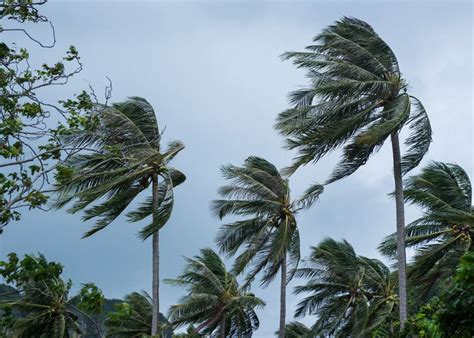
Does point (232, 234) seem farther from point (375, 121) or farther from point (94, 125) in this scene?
point (94, 125)

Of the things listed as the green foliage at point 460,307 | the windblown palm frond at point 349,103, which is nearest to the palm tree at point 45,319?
the windblown palm frond at point 349,103

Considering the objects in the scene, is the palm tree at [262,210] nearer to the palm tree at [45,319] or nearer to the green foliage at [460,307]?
the palm tree at [45,319]

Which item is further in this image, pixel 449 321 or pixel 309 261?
pixel 309 261

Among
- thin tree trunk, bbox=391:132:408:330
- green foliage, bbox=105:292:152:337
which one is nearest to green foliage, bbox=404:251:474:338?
thin tree trunk, bbox=391:132:408:330

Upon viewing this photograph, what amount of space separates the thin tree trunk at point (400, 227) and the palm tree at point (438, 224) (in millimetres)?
1941

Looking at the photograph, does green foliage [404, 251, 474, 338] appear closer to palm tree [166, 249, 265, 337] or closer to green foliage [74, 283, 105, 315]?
green foliage [74, 283, 105, 315]

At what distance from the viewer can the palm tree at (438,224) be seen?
26.8m

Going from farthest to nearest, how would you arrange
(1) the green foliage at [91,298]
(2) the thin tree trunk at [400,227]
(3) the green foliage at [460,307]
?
(2) the thin tree trunk at [400,227] → (1) the green foliage at [91,298] → (3) the green foliage at [460,307]

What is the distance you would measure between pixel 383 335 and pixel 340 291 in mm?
11075

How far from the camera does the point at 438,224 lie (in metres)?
27.7

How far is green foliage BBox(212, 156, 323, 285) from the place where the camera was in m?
31.5

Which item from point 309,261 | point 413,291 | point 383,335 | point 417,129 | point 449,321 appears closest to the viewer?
point 449,321

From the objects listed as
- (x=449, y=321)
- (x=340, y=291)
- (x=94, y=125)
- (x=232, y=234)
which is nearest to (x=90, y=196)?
(x=232, y=234)

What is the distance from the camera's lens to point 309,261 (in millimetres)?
33000
